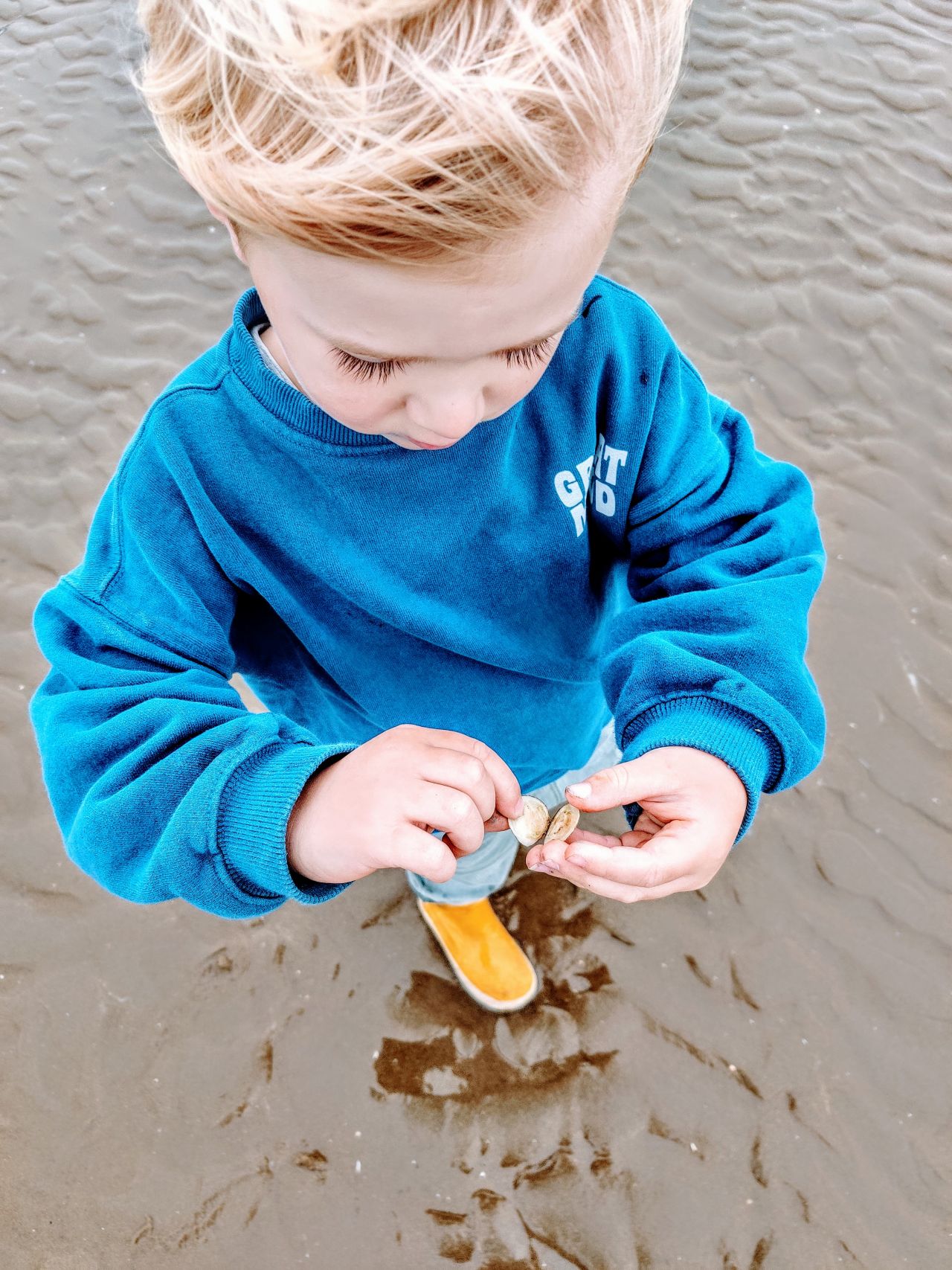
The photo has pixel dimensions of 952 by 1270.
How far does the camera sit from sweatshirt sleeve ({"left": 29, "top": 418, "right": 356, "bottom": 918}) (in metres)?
1.11

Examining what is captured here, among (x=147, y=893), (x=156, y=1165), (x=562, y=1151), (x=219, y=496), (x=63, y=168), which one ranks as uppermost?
(x=219, y=496)

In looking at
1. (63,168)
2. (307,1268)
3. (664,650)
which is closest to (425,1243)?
(307,1268)

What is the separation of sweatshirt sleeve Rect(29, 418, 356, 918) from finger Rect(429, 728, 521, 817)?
0.15m

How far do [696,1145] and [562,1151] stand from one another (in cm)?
35

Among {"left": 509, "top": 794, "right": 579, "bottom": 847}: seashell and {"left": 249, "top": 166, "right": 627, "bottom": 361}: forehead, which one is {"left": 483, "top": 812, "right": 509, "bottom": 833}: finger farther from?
{"left": 249, "top": 166, "right": 627, "bottom": 361}: forehead

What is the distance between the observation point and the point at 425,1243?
217cm

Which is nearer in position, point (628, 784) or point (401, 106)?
point (401, 106)

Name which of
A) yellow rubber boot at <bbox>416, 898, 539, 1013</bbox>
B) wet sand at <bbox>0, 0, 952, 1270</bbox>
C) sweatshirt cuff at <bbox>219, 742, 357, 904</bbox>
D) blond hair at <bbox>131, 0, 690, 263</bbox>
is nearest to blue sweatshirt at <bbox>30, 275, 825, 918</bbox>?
sweatshirt cuff at <bbox>219, 742, 357, 904</bbox>

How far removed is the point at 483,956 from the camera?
8.05 ft

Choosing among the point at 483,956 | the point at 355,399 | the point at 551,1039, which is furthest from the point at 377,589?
the point at 551,1039

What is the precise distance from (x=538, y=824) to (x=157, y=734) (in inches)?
22.9

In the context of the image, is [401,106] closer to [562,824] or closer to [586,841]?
[586,841]

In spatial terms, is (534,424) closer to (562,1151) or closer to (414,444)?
(414,444)

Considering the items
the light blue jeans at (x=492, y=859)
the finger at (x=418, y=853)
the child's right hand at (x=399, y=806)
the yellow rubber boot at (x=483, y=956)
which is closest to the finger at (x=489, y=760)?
the child's right hand at (x=399, y=806)
